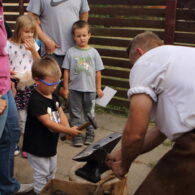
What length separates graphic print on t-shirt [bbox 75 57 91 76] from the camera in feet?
15.2

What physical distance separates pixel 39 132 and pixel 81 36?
6.13ft

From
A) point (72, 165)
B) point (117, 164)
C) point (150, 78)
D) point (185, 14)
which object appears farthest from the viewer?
point (185, 14)

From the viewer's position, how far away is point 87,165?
8.93 ft

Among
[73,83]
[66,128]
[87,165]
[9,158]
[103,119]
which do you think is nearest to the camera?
[87,165]

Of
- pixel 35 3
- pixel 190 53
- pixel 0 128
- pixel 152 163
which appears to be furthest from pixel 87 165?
pixel 35 3

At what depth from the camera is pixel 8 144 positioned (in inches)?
122

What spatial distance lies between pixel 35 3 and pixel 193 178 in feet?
10.8

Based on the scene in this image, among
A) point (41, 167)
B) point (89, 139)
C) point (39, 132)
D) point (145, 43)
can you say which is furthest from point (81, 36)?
point (145, 43)

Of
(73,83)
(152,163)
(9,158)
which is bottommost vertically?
(152,163)

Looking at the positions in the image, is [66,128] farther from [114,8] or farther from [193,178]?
[114,8]

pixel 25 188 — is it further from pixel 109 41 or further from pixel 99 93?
pixel 109 41

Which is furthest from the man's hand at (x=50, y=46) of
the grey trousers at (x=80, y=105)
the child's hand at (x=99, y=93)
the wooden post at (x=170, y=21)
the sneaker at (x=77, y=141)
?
the wooden post at (x=170, y=21)

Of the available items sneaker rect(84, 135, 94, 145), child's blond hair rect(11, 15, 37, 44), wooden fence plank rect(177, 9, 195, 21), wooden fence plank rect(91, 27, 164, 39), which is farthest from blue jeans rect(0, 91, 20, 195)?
wooden fence plank rect(177, 9, 195, 21)

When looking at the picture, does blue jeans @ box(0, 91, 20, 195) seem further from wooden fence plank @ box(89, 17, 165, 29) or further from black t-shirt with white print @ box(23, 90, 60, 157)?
wooden fence plank @ box(89, 17, 165, 29)
